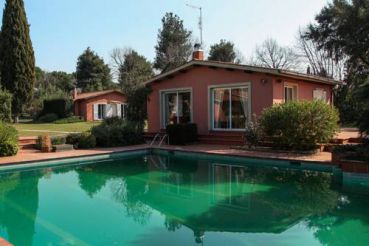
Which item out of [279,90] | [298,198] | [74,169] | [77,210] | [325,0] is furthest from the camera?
[325,0]

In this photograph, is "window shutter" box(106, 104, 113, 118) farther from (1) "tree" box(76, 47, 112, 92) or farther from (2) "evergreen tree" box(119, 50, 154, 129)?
(2) "evergreen tree" box(119, 50, 154, 129)

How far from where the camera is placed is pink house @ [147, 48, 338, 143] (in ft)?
53.1

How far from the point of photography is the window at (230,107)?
1695 cm

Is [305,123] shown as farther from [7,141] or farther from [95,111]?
[95,111]

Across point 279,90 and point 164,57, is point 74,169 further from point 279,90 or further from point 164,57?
point 164,57

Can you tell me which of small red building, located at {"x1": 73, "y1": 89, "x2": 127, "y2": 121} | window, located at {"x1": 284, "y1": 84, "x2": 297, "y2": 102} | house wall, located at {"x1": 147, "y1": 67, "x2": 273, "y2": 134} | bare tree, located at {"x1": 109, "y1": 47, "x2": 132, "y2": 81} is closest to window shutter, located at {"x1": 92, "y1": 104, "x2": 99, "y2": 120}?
small red building, located at {"x1": 73, "y1": 89, "x2": 127, "y2": 121}

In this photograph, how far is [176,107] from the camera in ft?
64.4

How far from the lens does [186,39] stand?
159 feet

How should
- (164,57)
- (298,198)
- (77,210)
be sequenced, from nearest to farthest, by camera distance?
(77,210), (298,198), (164,57)

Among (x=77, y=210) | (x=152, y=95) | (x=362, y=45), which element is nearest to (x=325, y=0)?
(x=362, y=45)

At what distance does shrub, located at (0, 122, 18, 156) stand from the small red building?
80.9 ft

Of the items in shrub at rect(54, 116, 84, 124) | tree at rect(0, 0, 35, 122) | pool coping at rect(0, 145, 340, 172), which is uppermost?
tree at rect(0, 0, 35, 122)

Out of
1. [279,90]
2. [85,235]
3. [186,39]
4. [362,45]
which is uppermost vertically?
[186,39]

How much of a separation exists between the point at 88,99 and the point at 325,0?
24.9 meters
